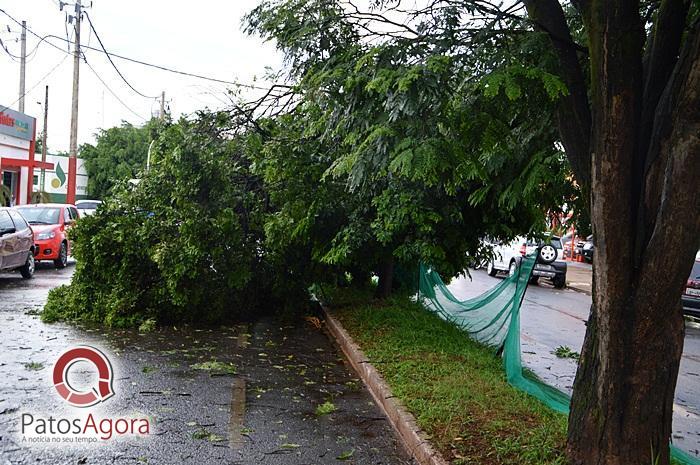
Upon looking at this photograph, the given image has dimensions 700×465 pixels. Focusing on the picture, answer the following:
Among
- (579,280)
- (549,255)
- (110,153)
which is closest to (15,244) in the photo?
(549,255)

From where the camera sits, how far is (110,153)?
166 ft

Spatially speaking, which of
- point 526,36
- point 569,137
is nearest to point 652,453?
point 569,137

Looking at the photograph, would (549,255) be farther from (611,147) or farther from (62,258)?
(611,147)

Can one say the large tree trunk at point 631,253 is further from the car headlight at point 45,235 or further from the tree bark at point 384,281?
the car headlight at point 45,235

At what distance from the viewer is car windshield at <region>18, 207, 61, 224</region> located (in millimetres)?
18234

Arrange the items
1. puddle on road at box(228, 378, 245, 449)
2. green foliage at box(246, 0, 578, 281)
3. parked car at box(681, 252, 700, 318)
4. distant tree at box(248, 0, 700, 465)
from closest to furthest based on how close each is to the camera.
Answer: distant tree at box(248, 0, 700, 465) < green foliage at box(246, 0, 578, 281) < puddle on road at box(228, 378, 245, 449) < parked car at box(681, 252, 700, 318)

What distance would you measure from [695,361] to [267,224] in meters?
7.80

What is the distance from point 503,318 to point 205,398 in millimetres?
4431

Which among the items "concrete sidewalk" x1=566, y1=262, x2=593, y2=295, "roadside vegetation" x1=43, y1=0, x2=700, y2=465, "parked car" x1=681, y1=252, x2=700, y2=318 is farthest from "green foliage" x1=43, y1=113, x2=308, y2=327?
"concrete sidewalk" x1=566, y1=262, x2=593, y2=295

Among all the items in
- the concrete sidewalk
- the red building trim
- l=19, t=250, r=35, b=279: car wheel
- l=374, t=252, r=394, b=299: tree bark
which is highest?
the red building trim

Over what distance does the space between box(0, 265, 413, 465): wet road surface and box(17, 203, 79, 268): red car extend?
288 inches

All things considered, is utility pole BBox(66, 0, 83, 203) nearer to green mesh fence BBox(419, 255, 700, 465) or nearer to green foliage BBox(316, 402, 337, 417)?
green mesh fence BBox(419, 255, 700, 465)

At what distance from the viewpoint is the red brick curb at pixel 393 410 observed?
532 cm

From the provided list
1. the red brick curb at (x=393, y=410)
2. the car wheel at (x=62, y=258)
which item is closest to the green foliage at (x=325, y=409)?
the red brick curb at (x=393, y=410)
